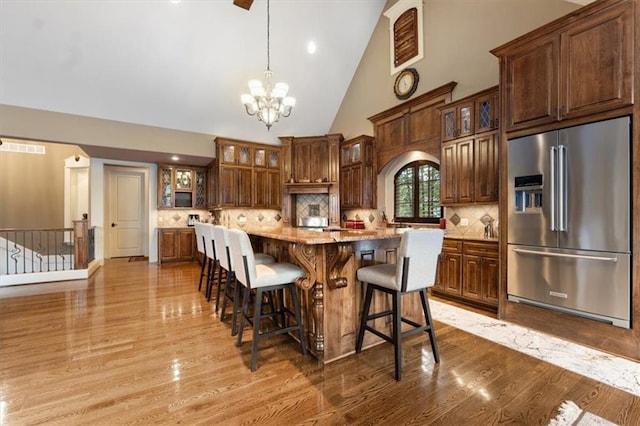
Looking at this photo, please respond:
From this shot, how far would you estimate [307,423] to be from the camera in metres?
1.58

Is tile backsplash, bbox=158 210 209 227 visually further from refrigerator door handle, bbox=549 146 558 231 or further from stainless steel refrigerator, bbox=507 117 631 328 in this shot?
refrigerator door handle, bbox=549 146 558 231

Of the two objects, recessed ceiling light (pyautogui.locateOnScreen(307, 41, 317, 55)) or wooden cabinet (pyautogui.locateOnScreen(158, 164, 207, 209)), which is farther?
wooden cabinet (pyautogui.locateOnScreen(158, 164, 207, 209))

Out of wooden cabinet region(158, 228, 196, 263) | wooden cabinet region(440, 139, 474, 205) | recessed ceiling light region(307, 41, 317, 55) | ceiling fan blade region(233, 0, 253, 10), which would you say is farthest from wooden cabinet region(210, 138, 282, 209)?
wooden cabinet region(440, 139, 474, 205)

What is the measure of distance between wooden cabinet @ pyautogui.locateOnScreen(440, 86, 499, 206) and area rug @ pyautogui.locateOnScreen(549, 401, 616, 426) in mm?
2394

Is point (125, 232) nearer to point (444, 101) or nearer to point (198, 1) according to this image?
point (198, 1)

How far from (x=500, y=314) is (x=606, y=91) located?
2279mm

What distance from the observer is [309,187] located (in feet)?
21.1

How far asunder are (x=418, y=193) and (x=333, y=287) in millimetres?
3381

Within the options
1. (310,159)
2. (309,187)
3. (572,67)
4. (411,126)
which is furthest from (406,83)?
(309,187)

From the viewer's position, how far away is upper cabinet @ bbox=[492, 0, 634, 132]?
2.31m

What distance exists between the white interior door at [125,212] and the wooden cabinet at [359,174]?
600 cm

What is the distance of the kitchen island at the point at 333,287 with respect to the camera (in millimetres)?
2178

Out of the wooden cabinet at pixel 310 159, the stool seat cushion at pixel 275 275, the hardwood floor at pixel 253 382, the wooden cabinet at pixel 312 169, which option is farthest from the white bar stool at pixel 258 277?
the wooden cabinet at pixel 310 159

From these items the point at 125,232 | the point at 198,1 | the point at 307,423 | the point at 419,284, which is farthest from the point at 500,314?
the point at 125,232
